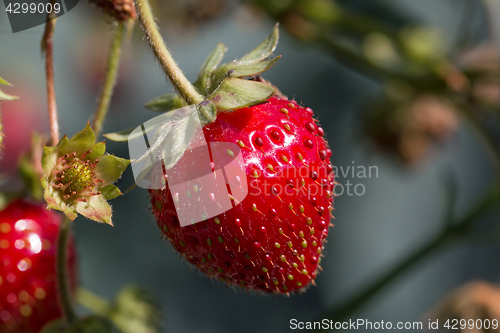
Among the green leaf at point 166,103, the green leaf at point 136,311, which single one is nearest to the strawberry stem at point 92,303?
the green leaf at point 136,311

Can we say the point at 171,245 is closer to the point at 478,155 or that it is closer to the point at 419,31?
the point at 419,31

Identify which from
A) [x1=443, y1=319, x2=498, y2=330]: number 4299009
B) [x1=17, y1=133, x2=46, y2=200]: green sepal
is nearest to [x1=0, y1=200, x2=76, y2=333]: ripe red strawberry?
[x1=17, y1=133, x2=46, y2=200]: green sepal

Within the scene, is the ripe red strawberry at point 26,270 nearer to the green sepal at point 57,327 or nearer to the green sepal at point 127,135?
the green sepal at point 57,327

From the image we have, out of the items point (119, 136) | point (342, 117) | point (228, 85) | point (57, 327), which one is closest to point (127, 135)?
point (119, 136)

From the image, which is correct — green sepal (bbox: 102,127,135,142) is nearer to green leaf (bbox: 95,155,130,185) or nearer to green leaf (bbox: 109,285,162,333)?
green leaf (bbox: 95,155,130,185)

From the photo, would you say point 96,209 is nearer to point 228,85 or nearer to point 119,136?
point 119,136

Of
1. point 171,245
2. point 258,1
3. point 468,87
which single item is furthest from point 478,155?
point 171,245

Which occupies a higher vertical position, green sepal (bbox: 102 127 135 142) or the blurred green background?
green sepal (bbox: 102 127 135 142)
